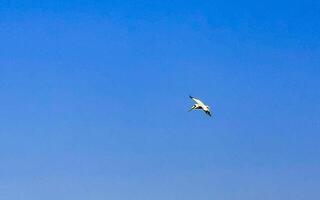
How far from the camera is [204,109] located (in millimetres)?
100562

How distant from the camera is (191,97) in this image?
102562 mm

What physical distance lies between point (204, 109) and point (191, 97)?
3911 mm
